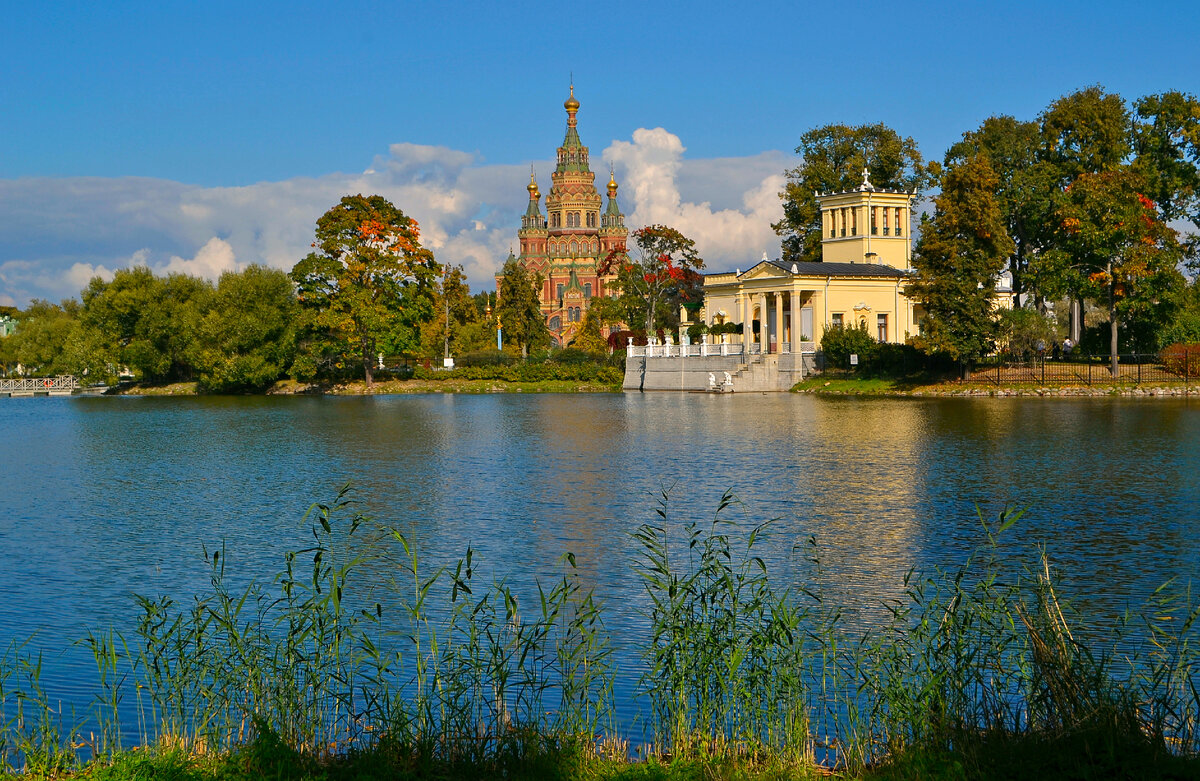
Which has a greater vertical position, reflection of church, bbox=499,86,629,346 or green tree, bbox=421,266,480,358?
reflection of church, bbox=499,86,629,346

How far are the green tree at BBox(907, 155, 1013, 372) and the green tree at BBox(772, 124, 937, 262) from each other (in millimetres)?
22075

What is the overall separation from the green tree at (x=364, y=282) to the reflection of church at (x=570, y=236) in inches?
2778

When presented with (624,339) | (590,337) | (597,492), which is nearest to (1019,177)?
(624,339)

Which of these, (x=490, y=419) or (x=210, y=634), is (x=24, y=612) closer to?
(x=210, y=634)

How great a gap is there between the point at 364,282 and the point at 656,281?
23104mm

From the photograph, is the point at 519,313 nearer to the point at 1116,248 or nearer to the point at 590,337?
the point at 590,337

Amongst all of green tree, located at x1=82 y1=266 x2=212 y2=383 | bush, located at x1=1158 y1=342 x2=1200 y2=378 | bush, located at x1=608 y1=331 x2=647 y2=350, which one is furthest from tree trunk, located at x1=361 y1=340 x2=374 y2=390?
bush, located at x1=1158 y1=342 x2=1200 y2=378

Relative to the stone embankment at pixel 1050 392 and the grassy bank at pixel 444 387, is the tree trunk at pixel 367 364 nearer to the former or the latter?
the grassy bank at pixel 444 387

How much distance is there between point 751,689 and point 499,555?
8.62 m

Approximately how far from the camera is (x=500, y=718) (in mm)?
7902

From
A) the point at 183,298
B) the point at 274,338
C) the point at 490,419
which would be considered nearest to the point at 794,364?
the point at 490,419

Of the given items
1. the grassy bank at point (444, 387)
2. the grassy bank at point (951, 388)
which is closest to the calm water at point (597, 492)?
the grassy bank at point (951, 388)

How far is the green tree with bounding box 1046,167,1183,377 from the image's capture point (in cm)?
5372

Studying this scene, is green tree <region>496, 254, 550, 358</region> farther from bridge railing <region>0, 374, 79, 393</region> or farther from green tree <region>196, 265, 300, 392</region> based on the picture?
bridge railing <region>0, 374, 79, 393</region>
